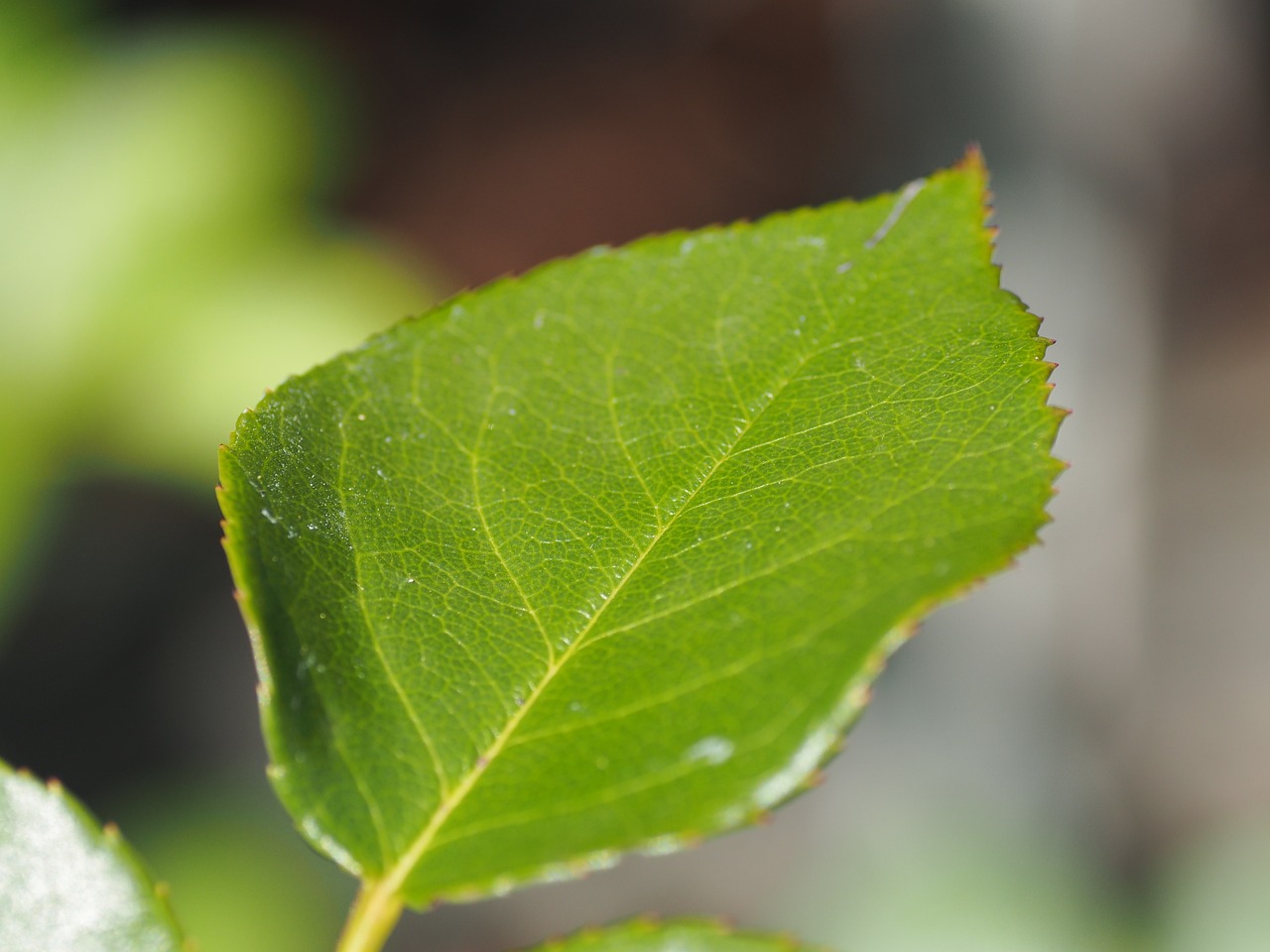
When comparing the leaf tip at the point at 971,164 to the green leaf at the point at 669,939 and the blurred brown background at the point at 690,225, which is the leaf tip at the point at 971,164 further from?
the blurred brown background at the point at 690,225

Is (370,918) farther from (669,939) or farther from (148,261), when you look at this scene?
(148,261)

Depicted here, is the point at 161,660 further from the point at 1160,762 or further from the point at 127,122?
the point at 1160,762

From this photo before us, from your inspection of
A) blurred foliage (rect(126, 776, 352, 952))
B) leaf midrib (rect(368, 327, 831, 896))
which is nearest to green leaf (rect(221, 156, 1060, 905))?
leaf midrib (rect(368, 327, 831, 896))

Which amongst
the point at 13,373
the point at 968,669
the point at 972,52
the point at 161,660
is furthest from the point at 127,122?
the point at 968,669

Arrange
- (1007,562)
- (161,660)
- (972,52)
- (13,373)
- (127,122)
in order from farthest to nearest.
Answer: (972,52)
(161,660)
(127,122)
(13,373)
(1007,562)

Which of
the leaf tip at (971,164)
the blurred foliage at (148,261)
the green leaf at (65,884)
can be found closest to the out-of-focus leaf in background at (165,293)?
the blurred foliage at (148,261)

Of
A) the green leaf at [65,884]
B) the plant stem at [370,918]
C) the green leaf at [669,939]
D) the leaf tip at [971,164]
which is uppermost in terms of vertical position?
the leaf tip at [971,164]
